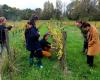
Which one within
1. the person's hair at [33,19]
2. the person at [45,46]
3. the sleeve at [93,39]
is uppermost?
the person's hair at [33,19]

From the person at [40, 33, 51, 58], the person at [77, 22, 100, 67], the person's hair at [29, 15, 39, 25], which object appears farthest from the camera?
the person at [40, 33, 51, 58]

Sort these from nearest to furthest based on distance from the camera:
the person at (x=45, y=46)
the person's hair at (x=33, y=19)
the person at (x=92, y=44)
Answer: the person's hair at (x=33, y=19) → the person at (x=92, y=44) → the person at (x=45, y=46)

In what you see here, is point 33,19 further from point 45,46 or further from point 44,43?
point 45,46

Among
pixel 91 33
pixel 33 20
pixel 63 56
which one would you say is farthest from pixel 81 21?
pixel 63 56

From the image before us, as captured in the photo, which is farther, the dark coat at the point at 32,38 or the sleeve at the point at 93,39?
the sleeve at the point at 93,39

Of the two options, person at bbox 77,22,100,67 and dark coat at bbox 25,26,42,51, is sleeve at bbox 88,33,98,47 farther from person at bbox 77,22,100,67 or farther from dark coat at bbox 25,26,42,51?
dark coat at bbox 25,26,42,51

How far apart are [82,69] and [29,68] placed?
1.84 m

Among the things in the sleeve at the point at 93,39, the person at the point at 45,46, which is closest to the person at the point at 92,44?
the sleeve at the point at 93,39

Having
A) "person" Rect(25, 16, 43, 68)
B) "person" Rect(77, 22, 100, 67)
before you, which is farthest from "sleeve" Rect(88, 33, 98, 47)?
"person" Rect(25, 16, 43, 68)

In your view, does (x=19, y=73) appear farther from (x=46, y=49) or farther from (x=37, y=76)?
(x=46, y=49)

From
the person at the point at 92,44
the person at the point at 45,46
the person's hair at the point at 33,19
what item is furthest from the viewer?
the person at the point at 45,46

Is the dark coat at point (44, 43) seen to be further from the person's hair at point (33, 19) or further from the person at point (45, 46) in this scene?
the person's hair at point (33, 19)

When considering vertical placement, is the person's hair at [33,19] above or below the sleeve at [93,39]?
above

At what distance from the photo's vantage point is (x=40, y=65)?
456 inches
